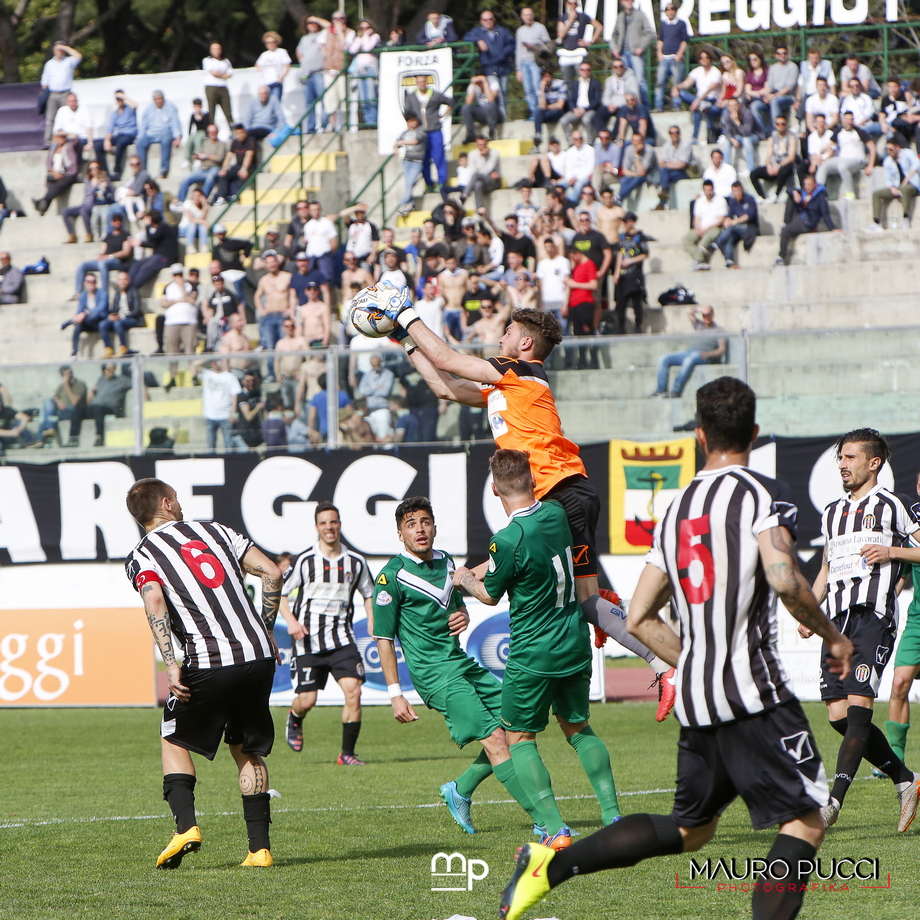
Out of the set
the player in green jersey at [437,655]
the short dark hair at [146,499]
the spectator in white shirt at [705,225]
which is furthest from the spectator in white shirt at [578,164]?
the short dark hair at [146,499]

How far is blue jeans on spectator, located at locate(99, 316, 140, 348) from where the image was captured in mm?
24609

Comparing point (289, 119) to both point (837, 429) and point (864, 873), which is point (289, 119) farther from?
point (864, 873)

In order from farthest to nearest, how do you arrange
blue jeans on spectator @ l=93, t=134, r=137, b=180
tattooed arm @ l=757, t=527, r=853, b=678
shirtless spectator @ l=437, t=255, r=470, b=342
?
blue jeans on spectator @ l=93, t=134, r=137, b=180 → shirtless spectator @ l=437, t=255, r=470, b=342 → tattooed arm @ l=757, t=527, r=853, b=678

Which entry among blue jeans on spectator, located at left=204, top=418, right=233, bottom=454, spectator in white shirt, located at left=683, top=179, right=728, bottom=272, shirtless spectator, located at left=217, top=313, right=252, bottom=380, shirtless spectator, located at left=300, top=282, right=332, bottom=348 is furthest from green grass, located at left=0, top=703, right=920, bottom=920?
spectator in white shirt, located at left=683, top=179, right=728, bottom=272

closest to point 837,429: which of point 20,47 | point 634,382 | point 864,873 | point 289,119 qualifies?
point 634,382

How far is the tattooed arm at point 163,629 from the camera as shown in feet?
24.5

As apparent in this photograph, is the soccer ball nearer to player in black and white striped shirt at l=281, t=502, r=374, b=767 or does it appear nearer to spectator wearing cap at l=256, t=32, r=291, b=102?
player in black and white striped shirt at l=281, t=502, r=374, b=767

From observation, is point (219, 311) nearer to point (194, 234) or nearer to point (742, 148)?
point (194, 234)

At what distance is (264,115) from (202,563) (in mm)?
21926

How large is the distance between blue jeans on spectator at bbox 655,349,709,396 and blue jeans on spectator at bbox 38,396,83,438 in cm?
809

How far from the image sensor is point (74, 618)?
56.1 feet

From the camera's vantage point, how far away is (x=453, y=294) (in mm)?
20891

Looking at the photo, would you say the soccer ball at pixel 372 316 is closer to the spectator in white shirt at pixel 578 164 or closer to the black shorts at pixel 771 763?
the black shorts at pixel 771 763

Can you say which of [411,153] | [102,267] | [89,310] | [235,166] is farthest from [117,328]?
[411,153]
